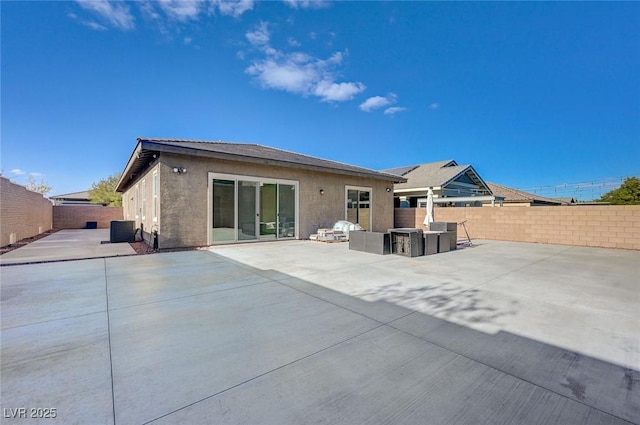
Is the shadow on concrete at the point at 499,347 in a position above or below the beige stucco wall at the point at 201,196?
below

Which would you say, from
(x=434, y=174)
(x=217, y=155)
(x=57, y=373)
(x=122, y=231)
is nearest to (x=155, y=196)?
(x=217, y=155)

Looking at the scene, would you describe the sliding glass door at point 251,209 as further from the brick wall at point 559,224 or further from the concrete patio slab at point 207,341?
the brick wall at point 559,224

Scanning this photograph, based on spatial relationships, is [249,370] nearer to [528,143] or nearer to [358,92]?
[358,92]

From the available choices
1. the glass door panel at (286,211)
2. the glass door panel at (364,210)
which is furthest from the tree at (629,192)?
the glass door panel at (286,211)

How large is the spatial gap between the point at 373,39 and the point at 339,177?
6.94 m

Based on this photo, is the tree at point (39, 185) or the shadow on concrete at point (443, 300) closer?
the shadow on concrete at point (443, 300)

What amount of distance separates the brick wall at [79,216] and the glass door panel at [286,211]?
14609 mm

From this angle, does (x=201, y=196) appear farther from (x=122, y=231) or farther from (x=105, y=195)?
(x=105, y=195)

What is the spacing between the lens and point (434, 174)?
18.9m

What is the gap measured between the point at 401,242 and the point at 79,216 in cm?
2145

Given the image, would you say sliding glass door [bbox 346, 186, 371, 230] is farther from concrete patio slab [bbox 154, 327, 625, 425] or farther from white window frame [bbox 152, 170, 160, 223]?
concrete patio slab [bbox 154, 327, 625, 425]

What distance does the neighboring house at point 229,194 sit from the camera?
26.9ft

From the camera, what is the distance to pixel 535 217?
11078 mm

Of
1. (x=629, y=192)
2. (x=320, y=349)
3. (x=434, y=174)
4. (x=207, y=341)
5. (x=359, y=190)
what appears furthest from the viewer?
(x=629, y=192)
